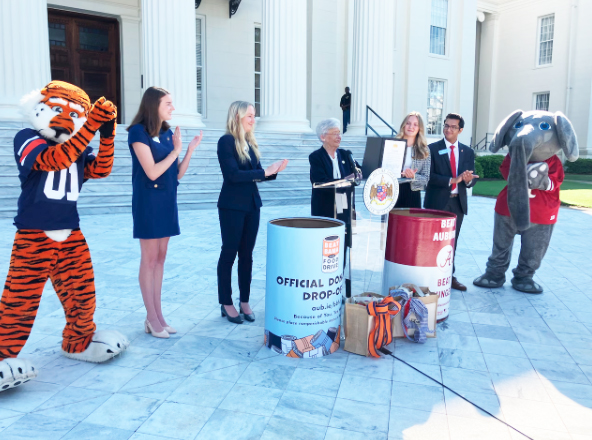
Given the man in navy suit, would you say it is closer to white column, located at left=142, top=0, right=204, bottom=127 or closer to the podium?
the podium

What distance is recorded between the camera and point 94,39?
50.1ft

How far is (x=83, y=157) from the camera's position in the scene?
10.6ft

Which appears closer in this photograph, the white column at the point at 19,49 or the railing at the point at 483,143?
the white column at the point at 19,49

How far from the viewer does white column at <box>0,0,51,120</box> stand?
10070mm

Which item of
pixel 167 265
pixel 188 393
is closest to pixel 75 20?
pixel 167 265

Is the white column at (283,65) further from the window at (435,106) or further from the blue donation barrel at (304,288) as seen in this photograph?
the window at (435,106)

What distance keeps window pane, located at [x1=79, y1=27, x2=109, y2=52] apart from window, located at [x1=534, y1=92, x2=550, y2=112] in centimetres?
2293

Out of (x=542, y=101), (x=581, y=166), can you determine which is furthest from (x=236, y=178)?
(x=542, y=101)

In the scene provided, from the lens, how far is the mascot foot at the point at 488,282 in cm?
556

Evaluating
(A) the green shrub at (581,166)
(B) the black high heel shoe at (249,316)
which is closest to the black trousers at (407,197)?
(B) the black high heel shoe at (249,316)

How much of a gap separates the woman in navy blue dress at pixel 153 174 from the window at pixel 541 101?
2862 cm

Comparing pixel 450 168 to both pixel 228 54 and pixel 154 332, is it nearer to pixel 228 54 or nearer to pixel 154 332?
pixel 154 332

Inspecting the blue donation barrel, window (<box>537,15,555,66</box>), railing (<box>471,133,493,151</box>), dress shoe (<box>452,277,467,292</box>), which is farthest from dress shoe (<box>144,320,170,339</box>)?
window (<box>537,15,555,66</box>)

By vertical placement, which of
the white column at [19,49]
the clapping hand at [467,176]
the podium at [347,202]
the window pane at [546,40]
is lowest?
the podium at [347,202]
